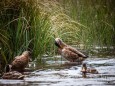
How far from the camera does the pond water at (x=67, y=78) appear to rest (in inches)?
367

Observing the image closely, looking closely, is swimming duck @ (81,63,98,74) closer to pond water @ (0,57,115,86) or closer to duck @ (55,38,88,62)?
pond water @ (0,57,115,86)

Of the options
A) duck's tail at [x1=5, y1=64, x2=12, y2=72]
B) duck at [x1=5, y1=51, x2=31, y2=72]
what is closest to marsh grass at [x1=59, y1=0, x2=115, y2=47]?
duck at [x1=5, y1=51, x2=31, y2=72]

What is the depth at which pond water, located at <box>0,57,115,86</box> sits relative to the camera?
9.31 m

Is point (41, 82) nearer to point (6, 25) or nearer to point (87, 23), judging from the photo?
Result: point (6, 25)

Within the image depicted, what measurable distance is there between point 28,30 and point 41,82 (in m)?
3.44

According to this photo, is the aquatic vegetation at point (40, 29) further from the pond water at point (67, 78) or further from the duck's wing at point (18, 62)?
the pond water at point (67, 78)

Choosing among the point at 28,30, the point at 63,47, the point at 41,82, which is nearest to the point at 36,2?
the point at 28,30

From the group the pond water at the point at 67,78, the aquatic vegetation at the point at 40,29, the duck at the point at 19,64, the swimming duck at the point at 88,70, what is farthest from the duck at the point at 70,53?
the swimming duck at the point at 88,70

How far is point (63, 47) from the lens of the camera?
13.6m

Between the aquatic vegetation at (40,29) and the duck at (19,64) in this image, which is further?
the aquatic vegetation at (40,29)

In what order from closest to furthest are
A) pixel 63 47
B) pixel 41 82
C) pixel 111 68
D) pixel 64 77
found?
1. pixel 41 82
2. pixel 64 77
3. pixel 111 68
4. pixel 63 47

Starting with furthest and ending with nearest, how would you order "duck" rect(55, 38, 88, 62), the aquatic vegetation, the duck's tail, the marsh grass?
the marsh grass
"duck" rect(55, 38, 88, 62)
the aquatic vegetation
the duck's tail

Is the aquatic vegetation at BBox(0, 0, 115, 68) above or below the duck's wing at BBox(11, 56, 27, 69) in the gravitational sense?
above

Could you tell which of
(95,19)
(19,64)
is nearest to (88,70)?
(19,64)
